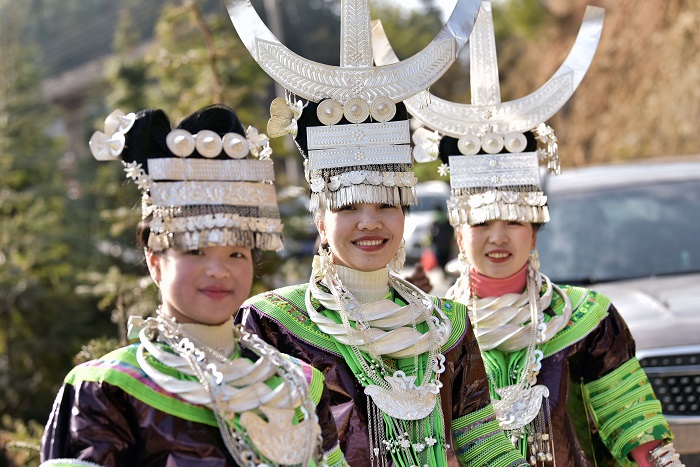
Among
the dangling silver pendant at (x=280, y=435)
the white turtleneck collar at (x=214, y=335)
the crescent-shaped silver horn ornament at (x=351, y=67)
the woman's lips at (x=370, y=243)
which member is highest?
the crescent-shaped silver horn ornament at (x=351, y=67)

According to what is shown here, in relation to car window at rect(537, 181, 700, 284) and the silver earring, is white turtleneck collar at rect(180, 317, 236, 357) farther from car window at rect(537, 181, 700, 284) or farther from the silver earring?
car window at rect(537, 181, 700, 284)

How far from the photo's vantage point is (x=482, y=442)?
3.35 meters

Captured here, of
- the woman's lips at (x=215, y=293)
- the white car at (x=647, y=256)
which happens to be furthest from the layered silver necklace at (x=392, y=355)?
the white car at (x=647, y=256)

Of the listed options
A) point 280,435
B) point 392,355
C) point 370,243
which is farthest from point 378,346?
point 280,435

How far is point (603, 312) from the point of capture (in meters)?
3.98

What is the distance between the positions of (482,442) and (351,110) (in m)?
1.18

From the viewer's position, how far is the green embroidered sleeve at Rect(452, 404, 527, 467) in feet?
10.9

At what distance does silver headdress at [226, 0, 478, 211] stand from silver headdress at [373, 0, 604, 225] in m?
0.45

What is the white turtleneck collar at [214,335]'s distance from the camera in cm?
269

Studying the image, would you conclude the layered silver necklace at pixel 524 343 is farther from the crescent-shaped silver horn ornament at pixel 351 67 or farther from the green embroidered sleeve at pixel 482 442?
the crescent-shaped silver horn ornament at pixel 351 67

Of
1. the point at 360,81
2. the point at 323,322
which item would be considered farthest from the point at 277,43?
the point at 323,322

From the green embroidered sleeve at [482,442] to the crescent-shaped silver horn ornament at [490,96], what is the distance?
1.17 m

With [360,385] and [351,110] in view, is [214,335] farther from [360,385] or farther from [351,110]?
[351,110]

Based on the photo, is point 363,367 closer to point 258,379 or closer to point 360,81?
point 258,379
